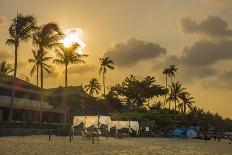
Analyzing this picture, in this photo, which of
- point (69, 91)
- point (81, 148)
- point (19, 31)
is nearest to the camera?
point (81, 148)

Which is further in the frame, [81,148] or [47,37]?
[47,37]

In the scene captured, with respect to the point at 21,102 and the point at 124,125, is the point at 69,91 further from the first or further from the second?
the point at 124,125

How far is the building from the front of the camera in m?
59.8

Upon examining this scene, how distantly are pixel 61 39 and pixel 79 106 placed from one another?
Result: 71.3 feet

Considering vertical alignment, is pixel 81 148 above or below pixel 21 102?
below

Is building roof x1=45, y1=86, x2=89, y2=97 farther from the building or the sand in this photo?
the sand

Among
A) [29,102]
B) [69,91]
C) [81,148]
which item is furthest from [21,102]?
[81,148]

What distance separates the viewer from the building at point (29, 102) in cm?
5980

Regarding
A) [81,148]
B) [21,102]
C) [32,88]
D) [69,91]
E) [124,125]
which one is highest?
[69,91]

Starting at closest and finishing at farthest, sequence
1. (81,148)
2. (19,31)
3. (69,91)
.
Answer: (81,148)
(19,31)
(69,91)

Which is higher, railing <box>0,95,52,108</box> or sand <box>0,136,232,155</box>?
railing <box>0,95,52,108</box>

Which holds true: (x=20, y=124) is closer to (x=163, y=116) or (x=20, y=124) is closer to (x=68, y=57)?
(x=68, y=57)

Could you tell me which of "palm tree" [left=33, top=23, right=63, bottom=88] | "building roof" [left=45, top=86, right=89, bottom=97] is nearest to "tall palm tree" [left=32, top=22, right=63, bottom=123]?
"palm tree" [left=33, top=23, right=63, bottom=88]

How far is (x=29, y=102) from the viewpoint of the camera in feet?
206
